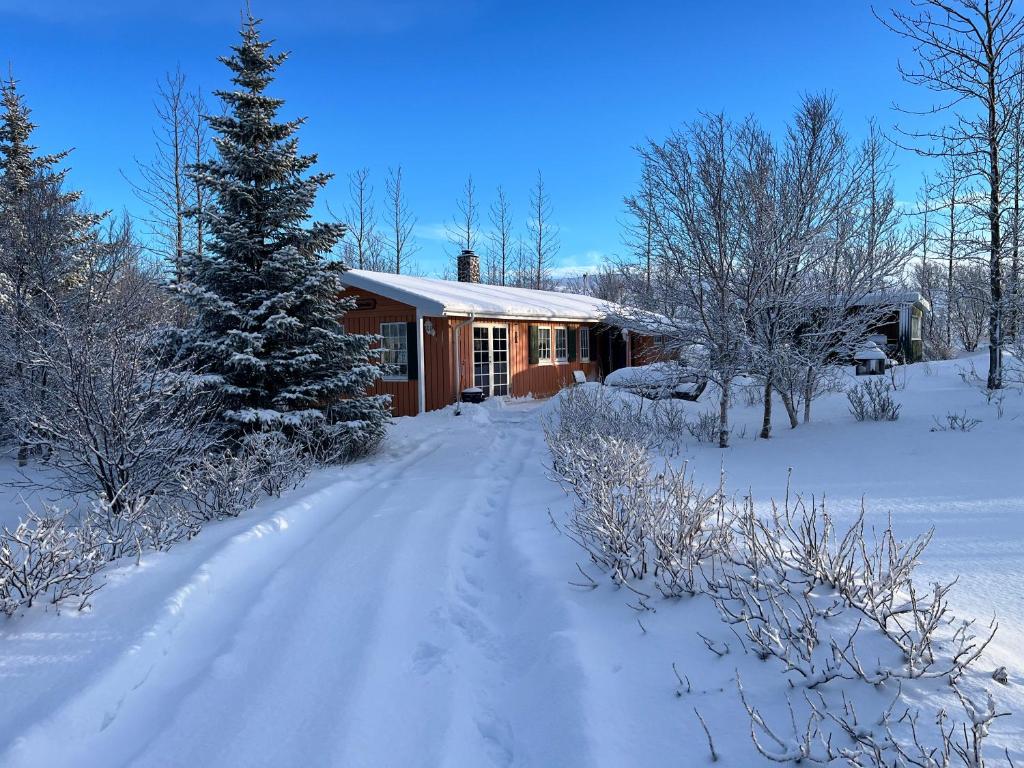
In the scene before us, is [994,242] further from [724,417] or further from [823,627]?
[823,627]

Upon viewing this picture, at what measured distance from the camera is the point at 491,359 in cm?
1576

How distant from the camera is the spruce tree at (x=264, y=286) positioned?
8398mm

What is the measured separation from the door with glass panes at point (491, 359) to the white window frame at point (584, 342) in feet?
14.3

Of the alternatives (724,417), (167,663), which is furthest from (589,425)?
(167,663)

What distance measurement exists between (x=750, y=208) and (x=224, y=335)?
7660mm

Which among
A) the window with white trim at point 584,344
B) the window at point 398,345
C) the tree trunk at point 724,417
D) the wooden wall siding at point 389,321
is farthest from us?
the window with white trim at point 584,344

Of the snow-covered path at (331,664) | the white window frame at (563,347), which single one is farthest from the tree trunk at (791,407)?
the white window frame at (563,347)

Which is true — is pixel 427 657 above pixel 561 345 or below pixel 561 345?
below

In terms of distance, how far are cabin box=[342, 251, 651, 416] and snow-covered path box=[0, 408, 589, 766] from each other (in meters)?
7.34

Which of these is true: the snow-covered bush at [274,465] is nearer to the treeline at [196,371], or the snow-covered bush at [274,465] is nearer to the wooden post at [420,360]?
the treeline at [196,371]

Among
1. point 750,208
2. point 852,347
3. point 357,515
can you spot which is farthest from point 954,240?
point 357,515

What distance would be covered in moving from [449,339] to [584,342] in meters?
7.17

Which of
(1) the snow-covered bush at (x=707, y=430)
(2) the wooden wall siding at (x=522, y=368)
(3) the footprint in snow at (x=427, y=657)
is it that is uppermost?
(2) the wooden wall siding at (x=522, y=368)

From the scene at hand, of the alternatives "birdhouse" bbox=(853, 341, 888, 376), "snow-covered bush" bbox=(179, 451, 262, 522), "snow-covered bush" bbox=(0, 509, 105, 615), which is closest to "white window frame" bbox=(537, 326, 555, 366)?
"birdhouse" bbox=(853, 341, 888, 376)
